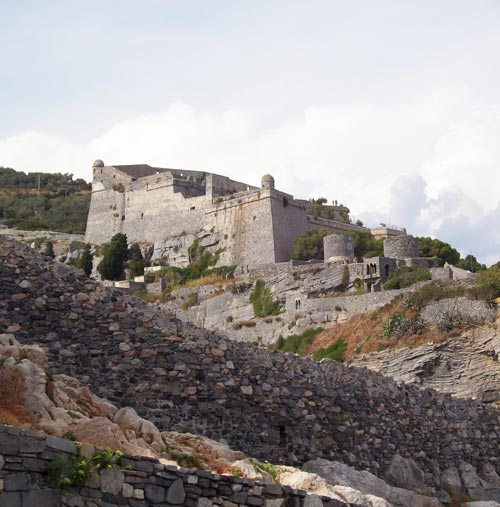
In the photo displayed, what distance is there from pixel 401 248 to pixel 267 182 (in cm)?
1067

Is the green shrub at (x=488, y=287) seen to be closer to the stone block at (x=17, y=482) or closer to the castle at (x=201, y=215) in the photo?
the castle at (x=201, y=215)

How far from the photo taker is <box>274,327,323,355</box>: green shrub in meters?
38.3

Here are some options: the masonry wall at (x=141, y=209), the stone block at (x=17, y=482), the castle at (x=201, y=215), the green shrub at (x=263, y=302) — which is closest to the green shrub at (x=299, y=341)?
the green shrub at (x=263, y=302)

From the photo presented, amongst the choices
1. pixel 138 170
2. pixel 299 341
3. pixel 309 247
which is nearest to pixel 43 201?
pixel 138 170

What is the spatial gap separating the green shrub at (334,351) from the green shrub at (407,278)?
18.3 ft

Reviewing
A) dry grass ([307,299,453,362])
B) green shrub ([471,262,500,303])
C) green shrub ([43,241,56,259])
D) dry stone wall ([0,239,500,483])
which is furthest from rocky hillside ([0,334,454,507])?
green shrub ([43,241,56,259])

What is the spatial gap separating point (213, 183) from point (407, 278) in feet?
68.3

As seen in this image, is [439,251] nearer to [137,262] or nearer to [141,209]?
[137,262]

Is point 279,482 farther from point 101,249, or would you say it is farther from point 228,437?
point 101,249

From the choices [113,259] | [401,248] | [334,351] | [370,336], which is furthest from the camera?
[113,259]

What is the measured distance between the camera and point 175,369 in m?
13.8

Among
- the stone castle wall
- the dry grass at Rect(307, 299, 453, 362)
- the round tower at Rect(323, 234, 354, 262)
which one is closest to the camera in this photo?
the dry grass at Rect(307, 299, 453, 362)

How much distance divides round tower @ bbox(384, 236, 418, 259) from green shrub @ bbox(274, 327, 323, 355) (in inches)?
346

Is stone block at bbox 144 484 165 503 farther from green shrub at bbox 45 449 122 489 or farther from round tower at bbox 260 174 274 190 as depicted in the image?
round tower at bbox 260 174 274 190
